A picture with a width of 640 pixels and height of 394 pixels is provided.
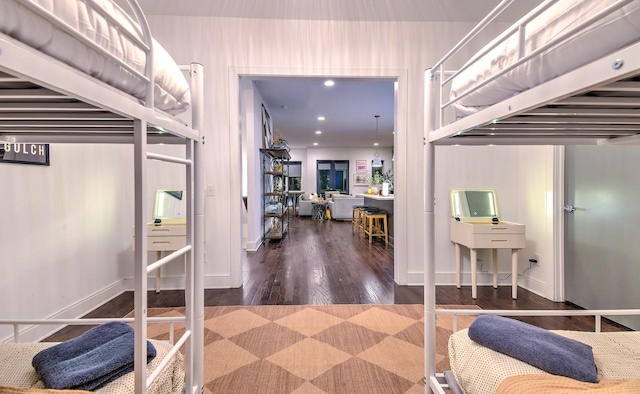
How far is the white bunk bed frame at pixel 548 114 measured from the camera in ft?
2.14

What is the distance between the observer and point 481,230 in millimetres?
2842

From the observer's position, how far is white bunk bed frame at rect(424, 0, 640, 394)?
0.65 metres

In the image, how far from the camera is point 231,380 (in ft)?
5.46

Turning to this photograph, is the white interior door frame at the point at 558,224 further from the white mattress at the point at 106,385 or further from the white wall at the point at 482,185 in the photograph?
the white mattress at the point at 106,385

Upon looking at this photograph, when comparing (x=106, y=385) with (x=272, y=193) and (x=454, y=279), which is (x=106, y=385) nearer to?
(x=454, y=279)

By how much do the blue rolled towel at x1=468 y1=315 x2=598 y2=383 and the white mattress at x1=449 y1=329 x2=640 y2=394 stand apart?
1.0 inches

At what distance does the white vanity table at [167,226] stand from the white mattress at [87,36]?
193 cm

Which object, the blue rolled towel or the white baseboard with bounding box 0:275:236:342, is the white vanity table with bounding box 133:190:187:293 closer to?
the white baseboard with bounding box 0:275:236:342

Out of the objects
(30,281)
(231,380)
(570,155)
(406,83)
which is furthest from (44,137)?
(570,155)

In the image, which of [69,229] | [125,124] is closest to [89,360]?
[125,124]

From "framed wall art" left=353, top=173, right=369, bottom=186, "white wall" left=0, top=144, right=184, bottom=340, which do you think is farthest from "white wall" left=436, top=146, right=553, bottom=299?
"framed wall art" left=353, top=173, right=369, bottom=186

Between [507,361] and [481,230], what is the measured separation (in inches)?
79.6

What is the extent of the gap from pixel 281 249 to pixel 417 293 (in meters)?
2.59

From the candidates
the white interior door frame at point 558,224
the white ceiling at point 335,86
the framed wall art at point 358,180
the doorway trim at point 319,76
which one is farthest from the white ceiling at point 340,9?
the framed wall art at point 358,180
